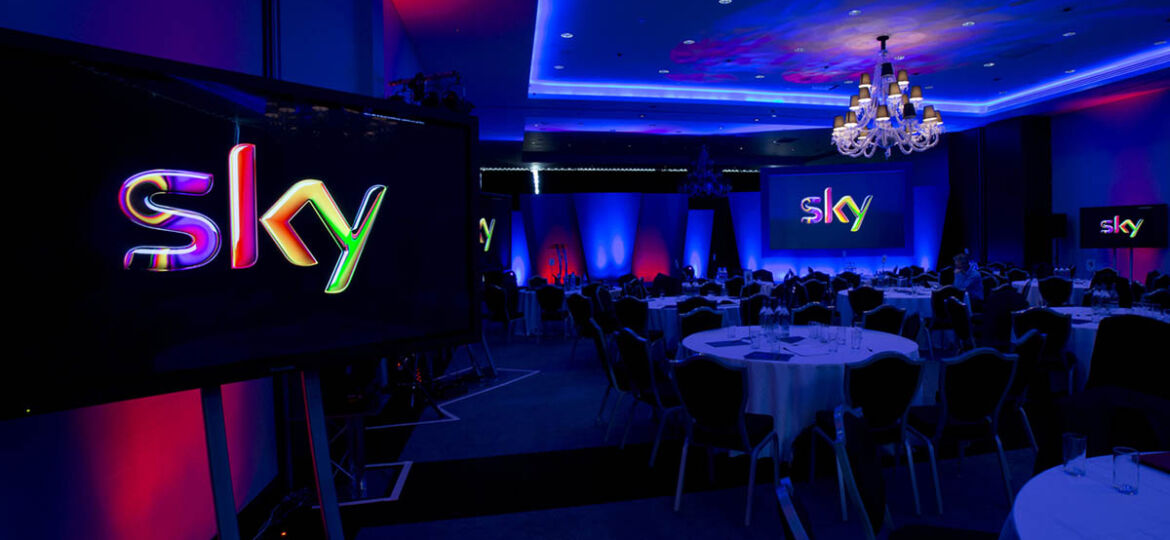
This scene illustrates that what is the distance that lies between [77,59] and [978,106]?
49.2ft

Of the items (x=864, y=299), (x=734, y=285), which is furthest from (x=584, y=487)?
(x=734, y=285)

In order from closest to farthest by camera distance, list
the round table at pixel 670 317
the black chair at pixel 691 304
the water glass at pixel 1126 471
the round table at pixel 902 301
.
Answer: the water glass at pixel 1126 471 < the black chair at pixel 691 304 < the round table at pixel 670 317 < the round table at pixel 902 301

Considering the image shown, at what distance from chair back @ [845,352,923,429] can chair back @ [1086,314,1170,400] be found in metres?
1.49

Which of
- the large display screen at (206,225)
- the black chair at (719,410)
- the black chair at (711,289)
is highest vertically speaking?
the large display screen at (206,225)

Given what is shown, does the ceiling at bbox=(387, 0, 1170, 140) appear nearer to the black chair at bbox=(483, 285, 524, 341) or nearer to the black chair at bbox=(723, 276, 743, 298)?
the black chair at bbox=(483, 285, 524, 341)

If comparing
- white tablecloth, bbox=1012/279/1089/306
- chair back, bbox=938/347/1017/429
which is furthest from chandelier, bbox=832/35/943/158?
chair back, bbox=938/347/1017/429

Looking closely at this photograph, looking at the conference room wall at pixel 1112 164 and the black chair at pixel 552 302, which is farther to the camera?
the conference room wall at pixel 1112 164

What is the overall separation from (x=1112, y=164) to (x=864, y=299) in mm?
8124

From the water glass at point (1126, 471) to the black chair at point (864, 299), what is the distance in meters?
5.84

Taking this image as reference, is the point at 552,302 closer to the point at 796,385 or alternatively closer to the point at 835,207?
the point at 796,385

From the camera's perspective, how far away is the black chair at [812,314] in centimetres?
563

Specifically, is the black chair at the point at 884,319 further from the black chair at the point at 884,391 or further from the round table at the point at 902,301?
the black chair at the point at 884,391

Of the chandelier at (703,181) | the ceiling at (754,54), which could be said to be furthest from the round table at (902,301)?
the chandelier at (703,181)

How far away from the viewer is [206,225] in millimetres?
1908
